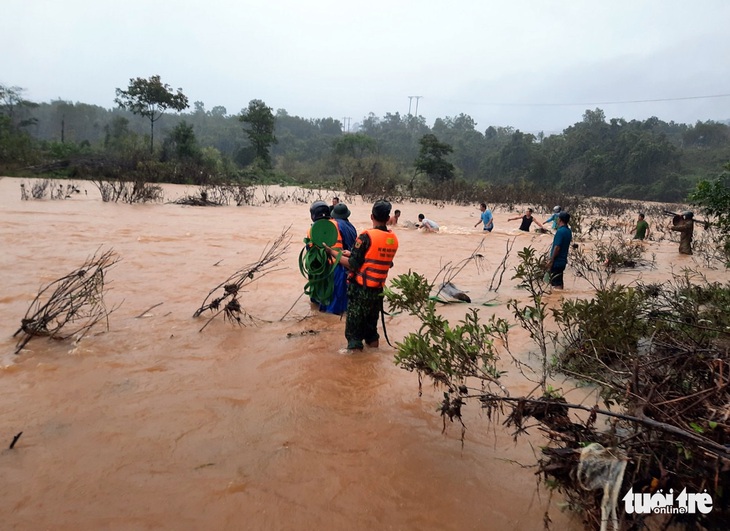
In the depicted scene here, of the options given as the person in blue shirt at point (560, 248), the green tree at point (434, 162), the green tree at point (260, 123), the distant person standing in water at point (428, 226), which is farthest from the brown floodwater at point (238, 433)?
the green tree at point (260, 123)

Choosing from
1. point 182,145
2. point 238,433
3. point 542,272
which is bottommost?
point 238,433

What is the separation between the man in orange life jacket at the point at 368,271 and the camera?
400 cm

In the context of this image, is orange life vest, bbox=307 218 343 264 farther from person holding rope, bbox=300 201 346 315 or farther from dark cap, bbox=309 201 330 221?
dark cap, bbox=309 201 330 221

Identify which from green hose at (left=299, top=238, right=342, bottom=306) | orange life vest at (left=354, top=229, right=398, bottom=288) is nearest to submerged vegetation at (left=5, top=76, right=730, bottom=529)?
green hose at (left=299, top=238, right=342, bottom=306)

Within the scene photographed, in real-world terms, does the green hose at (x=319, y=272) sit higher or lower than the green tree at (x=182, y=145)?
lower

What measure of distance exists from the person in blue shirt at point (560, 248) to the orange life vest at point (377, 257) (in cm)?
348

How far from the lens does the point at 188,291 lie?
20.3ft

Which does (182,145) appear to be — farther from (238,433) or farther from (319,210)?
(238,433)

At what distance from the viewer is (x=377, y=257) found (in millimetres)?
4012

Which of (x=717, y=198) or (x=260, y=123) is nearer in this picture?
(x=717, y=198)

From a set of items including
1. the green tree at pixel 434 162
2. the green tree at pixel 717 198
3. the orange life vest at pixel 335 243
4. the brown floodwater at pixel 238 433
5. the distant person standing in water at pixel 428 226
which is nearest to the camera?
the brown floodwater at pixel 238 433

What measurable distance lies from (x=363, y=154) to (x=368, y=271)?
44307 millimetres

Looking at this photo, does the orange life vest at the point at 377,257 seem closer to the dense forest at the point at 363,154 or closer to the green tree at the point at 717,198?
the green tree at the point at 717,198

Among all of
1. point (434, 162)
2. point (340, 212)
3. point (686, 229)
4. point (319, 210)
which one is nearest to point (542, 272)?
point (340, 212)
